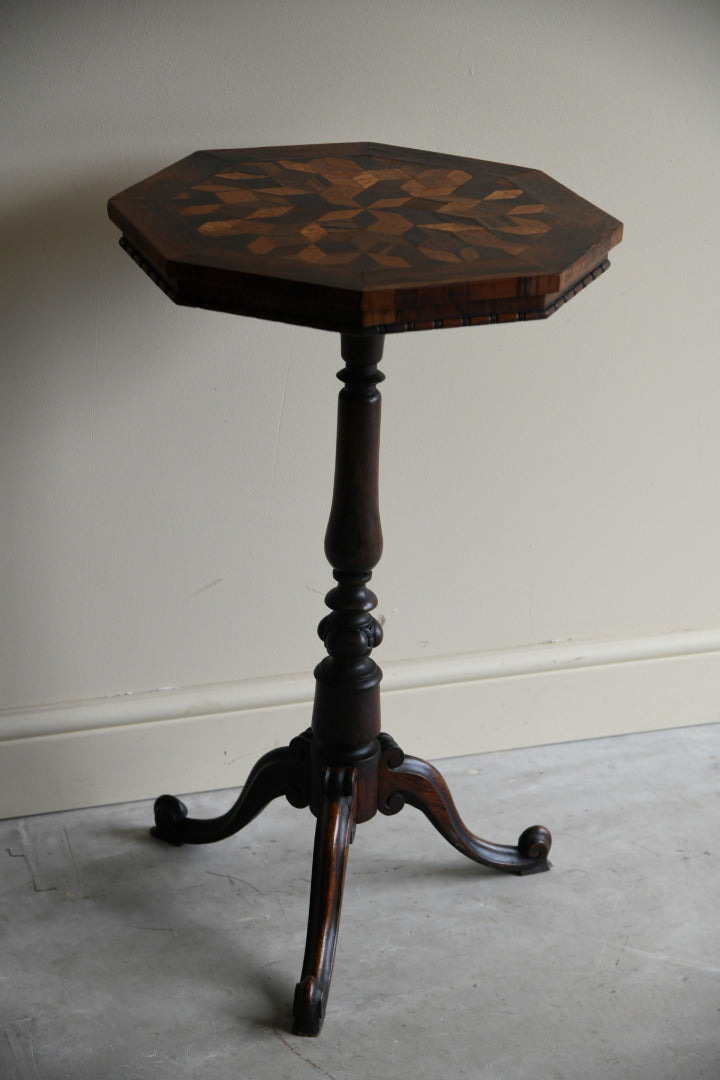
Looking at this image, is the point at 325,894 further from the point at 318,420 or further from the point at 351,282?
the point at 351,282

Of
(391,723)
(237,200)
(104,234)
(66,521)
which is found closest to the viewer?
(237,200)

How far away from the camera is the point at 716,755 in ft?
7.03

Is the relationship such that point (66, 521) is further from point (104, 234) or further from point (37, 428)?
point (104, 234)

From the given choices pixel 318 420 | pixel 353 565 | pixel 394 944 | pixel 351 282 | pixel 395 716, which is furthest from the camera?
pixel 395 716

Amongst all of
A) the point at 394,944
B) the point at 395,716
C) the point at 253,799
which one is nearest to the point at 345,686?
the point at 253,799

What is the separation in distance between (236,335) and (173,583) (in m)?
0.41

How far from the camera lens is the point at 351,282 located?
1124 millimetres

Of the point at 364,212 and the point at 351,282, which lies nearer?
the point at 351,282

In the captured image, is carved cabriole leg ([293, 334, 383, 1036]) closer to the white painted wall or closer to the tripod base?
the tripod base

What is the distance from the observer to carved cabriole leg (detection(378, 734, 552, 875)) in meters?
1.67

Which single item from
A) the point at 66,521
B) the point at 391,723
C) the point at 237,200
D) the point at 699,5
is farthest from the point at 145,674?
the point at 699,5

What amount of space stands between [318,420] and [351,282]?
75cm

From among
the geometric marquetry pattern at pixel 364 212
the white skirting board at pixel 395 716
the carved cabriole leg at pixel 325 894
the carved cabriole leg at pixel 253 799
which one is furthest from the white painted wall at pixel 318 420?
the carved cabriole leg at pixel 325 894

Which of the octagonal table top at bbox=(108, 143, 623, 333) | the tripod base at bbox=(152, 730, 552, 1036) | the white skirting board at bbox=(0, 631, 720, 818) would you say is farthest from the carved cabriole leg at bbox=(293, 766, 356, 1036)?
the octagonal table top at bbox=(108, 143, 623, 333)
